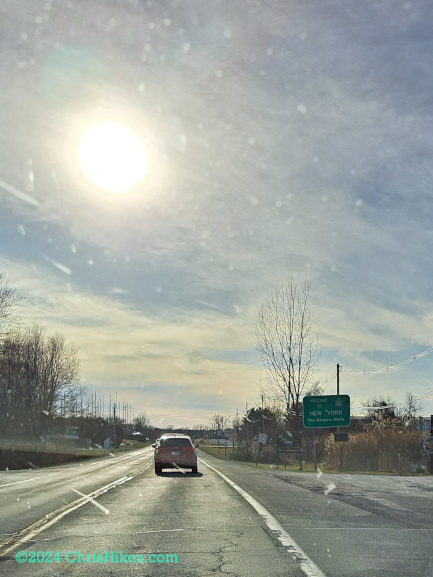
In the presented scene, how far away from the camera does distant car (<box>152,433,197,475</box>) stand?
26828mm

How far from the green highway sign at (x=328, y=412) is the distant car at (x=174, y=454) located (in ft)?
41.3

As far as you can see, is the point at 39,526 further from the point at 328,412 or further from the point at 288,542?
the point at 328,412

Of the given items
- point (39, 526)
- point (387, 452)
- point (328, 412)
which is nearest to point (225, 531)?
point (39, 526)

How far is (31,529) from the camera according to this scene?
1041 cm

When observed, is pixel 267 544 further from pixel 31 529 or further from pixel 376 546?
pixel 31 529

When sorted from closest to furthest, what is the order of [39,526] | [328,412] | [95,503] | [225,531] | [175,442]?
[225,531] < [39,526] < [95,503] < [175,442] < [328,412]

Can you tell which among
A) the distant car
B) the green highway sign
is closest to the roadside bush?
the green highway sign

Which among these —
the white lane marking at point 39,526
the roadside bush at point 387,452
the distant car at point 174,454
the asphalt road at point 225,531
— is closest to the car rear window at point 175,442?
the distant car at point 174,454

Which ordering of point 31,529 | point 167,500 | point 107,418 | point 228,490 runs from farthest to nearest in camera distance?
point 107,418
point 228,490
point 167,500
point 31,529

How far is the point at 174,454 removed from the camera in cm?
2686

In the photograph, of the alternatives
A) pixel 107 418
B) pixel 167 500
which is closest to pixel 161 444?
pixel 167 500

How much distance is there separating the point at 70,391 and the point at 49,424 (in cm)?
471

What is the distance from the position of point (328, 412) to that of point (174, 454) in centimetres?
1421

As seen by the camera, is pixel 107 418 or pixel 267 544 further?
pixel 107 418
